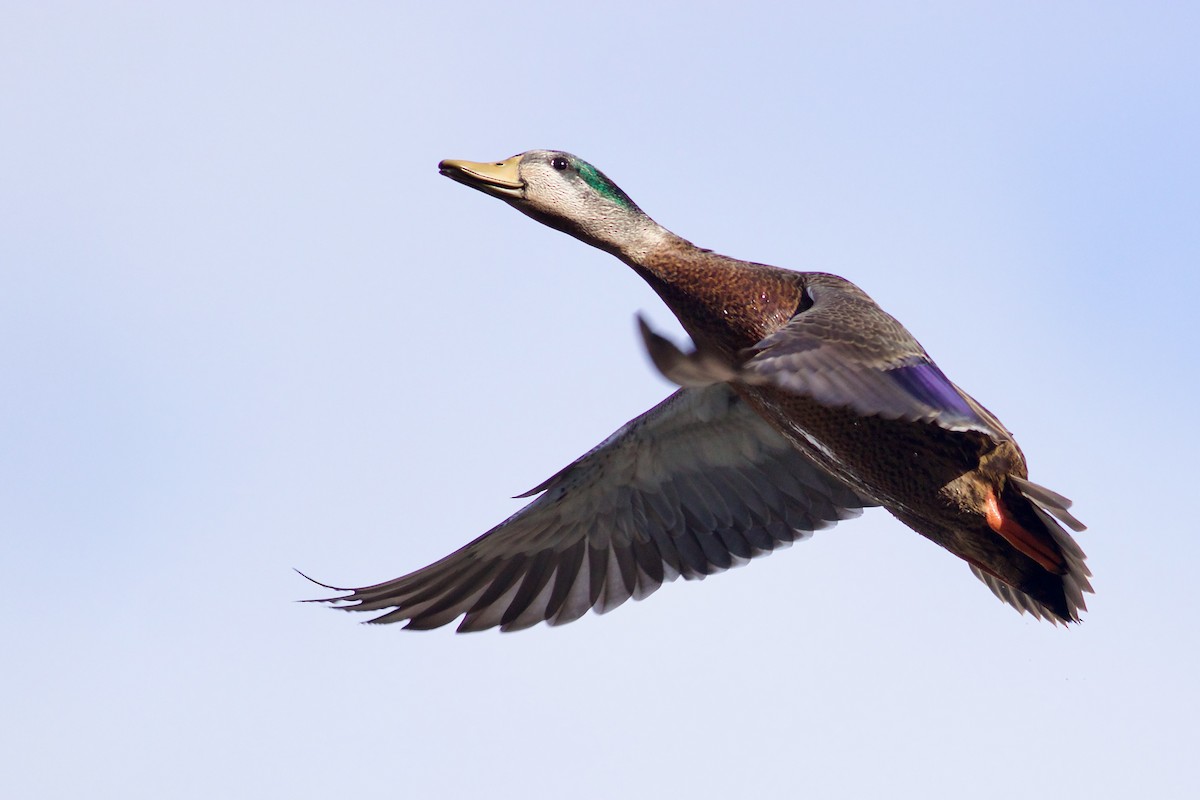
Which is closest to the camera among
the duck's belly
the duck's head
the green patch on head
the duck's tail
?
the duck's belly

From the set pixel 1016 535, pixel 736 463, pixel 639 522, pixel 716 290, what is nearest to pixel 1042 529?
pixel 1016 535

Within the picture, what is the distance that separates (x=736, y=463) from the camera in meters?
7.84

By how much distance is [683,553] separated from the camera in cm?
788

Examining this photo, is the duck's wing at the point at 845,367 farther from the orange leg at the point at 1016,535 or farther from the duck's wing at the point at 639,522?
the duck's wing at the point at 639,522

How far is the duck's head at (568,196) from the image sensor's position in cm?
707

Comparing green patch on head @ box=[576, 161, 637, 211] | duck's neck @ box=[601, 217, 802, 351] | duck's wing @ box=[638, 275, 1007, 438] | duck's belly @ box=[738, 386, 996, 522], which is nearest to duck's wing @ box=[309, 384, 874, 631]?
duck's neck @ box=[601, 217, 802, 351]

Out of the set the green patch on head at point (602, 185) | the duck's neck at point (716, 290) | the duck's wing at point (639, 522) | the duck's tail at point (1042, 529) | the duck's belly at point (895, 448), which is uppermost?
the green patch on head at point (602, 185)

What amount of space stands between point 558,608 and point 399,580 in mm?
770

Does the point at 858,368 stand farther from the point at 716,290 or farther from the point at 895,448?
the point at 716,290

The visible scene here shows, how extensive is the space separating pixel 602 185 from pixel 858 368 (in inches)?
86.5

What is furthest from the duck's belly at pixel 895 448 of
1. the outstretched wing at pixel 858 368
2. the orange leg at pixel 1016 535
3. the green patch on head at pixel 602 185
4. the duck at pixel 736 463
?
the green patch on head at pixel 602 185

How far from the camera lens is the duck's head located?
7.07 m

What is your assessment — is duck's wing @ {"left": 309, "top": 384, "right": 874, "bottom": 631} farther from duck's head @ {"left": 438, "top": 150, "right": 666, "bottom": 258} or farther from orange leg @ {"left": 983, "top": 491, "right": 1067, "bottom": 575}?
orange leg @ {"left": 983, "top": 491, "right": 1067, "bottom": 575}

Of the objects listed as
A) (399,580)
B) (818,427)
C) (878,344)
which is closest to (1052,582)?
(818,427)
